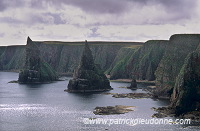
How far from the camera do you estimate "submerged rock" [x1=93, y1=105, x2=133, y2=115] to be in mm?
143875

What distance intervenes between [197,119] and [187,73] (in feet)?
72.8

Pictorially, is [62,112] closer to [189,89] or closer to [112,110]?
[112,110]

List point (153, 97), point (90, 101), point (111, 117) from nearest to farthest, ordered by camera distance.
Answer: point (111, 117)
point (90, 101)
point (153, 97)

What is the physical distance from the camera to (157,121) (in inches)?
4931

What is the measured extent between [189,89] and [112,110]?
32.4 m

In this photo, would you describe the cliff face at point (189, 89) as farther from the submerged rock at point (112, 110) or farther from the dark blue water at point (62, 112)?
the submerged rock at point (112, 110)

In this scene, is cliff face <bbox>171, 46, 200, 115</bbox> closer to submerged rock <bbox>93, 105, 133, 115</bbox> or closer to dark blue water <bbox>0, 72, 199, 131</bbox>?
dark blue water <bbox>0, 72, 199, 131</bbox>

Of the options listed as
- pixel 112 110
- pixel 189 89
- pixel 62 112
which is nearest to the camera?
pixel 189 89

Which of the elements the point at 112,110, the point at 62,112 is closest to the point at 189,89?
the point at 112,110

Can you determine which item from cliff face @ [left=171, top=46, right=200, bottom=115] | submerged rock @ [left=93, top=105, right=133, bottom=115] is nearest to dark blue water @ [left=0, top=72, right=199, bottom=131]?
submerged rock @ [left=93, top=105, right=133, bottom=115]

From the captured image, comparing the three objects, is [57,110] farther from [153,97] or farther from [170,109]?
[153,97]

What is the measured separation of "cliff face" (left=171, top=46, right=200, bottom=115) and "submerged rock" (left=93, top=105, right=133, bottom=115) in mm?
20840

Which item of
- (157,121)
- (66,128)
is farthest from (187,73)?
(66,128)

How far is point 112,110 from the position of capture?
149 metres
